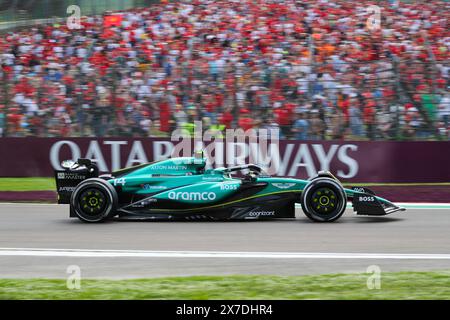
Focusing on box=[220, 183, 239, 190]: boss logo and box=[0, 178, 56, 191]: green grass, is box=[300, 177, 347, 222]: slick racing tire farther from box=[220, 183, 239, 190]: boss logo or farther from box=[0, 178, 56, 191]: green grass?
box=[0, 178, 56, 191]: green grass

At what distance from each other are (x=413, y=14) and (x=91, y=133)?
970cm

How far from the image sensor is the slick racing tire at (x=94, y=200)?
9.84 m

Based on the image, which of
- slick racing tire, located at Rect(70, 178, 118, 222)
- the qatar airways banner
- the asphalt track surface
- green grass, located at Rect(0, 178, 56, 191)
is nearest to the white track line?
the asphalt track surface

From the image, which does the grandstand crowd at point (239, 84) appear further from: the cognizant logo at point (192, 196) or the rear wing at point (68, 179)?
the cognizant logo at point (192, 196)

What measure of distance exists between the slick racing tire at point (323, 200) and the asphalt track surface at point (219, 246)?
14 centimetres

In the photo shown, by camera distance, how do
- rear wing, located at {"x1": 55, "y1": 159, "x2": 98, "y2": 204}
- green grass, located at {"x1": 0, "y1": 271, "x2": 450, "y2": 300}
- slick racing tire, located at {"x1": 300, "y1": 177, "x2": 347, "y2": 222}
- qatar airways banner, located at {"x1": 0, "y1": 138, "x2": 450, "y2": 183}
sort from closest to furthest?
green grass, located at {"x1": 0, "y1": 271, "x2": 450, "y2": 300}
slick racing tire, located at {"x1": 300, "y1": 177, "x2": 347, "y2": 222}
rear wing, located at {"x1": 55, "y1": 159, "x2": 98, "y2": 204}
qatar airways banner, located at {"x1": 0, "y1": 138, "x2": 450, "y2": 183}

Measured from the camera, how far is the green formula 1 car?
9.77 m

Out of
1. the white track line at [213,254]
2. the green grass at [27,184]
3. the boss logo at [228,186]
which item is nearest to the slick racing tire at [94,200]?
the boss logo at [228,186]

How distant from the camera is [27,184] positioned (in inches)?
603

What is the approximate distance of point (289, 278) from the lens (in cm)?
645

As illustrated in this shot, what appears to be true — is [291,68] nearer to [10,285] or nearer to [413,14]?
[413,14]

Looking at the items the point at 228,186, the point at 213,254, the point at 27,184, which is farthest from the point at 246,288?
the point at 27,184

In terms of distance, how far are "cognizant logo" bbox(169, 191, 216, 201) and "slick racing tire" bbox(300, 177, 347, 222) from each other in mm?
1202
